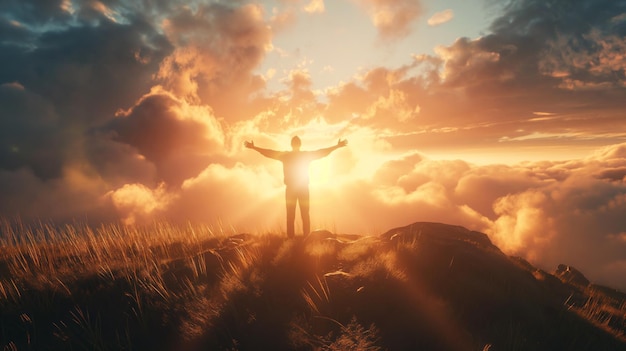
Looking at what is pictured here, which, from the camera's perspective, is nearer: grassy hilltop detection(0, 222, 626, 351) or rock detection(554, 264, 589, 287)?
grassy hilltop detection(0, 222, 626, 351)

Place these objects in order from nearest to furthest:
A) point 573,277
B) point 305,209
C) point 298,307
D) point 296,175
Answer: point 298,307 < point 296,175 < point 305,209 < point 573,277

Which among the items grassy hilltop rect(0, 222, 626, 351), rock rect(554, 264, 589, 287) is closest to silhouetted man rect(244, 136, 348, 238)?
grassy hilltop rect(0, 222, 626, 351)

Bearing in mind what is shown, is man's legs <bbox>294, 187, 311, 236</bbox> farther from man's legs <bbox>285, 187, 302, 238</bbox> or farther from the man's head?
the man's head

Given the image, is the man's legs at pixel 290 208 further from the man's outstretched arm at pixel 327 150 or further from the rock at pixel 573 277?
the rock at pixel 573 277

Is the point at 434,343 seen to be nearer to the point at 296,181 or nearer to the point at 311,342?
the point at 311,342

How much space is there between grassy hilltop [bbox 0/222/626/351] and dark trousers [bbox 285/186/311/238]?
2.41 metres

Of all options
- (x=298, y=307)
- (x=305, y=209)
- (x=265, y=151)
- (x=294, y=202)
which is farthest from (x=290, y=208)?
(x=298, y=307)

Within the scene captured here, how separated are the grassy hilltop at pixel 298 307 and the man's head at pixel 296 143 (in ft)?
11.3

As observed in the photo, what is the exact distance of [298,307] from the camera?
205 inches

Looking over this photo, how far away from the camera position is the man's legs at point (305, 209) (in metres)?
9.98

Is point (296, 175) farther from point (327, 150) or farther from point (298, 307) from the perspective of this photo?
point (298, 307)

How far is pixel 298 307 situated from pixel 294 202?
5.04 meters

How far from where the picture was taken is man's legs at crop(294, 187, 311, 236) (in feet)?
32.7

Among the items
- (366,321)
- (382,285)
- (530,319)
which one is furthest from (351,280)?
(530,319)
